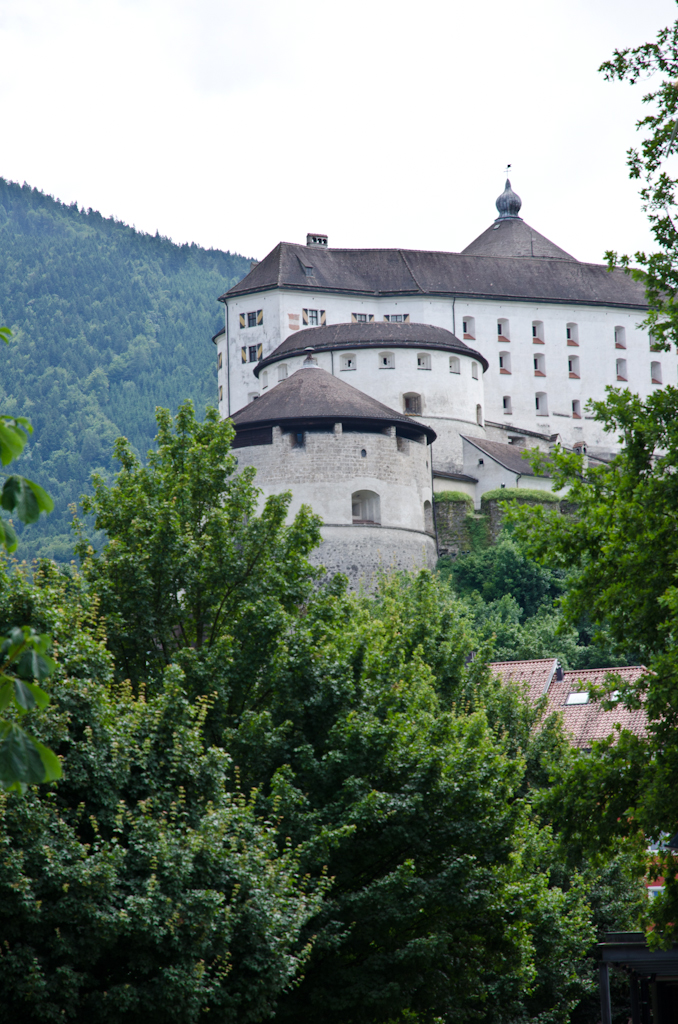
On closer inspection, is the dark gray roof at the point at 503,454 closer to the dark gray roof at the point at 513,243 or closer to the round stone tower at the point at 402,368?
→ the round stone tower at the point at 402,368

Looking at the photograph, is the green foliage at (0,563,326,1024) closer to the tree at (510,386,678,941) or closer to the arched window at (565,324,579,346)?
the tree at (510,386,678,941)

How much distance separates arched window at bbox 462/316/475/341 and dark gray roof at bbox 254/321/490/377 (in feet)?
26.5

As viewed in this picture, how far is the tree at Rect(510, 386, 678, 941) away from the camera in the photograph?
1364 centimetres

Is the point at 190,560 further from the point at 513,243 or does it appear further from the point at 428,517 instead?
the point at 513,243

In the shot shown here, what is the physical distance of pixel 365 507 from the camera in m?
55.9

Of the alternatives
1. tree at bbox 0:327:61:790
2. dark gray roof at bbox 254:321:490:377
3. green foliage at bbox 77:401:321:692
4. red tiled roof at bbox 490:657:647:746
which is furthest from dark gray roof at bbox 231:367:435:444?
tree at bbox 0:327:61:790

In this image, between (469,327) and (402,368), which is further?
(469,327)

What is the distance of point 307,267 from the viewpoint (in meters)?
73.0

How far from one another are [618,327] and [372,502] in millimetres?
29127

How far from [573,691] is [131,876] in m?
27.4

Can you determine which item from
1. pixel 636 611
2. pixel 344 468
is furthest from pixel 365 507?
pixel 636 611

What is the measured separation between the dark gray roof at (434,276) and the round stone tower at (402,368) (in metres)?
6.84

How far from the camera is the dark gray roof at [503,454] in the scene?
62.8 metres

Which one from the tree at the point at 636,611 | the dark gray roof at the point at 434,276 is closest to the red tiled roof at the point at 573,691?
the tree at the point at 636,611
